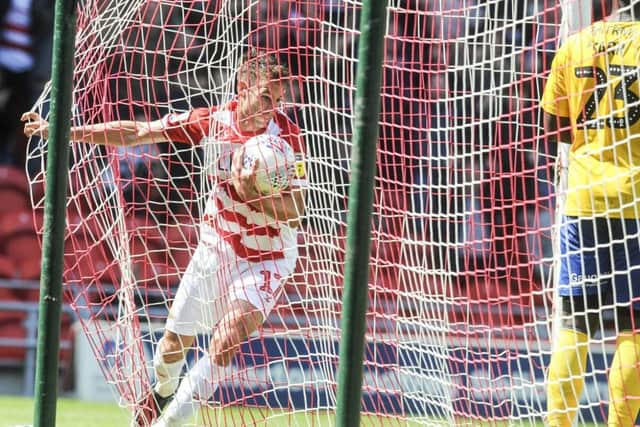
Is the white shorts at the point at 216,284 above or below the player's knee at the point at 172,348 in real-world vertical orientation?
above

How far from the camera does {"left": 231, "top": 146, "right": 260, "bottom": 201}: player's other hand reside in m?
4.38

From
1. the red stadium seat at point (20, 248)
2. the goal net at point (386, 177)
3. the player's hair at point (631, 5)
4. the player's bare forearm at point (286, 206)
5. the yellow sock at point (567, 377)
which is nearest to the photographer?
the player's hair at point (631, 5)

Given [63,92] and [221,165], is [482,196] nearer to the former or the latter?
[221,165]

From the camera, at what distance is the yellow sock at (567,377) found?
13.0 feet

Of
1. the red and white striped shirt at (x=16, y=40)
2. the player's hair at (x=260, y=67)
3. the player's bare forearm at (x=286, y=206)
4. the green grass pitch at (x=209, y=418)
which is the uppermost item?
the red and white striped shirt at (x=16, y=40)

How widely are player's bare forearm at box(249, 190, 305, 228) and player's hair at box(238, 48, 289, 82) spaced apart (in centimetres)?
49

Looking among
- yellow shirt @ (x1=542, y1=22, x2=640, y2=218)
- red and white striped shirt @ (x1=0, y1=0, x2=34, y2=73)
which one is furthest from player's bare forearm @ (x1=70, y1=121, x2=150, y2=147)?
→ red and white striped shirt @ (x1=0, y1=0, x2=34, y2=73)

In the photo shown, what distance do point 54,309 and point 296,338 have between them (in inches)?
115

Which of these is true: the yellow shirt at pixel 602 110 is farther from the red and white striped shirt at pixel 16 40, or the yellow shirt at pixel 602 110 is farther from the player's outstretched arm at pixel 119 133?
the red and white striped shirt at pixel 16 40

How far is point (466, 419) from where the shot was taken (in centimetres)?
490

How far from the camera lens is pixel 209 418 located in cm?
491

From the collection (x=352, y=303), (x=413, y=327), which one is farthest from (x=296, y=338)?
(x=352, y=303)

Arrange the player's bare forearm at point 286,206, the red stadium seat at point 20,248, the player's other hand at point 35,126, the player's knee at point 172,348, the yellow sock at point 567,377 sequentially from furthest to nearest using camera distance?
the red stadium seat at point 20,248, the player's knee at point 172,348, the player's bare forearm at point 286,206, the player's other hand at point 35,126, the yellow sock at point 567,377

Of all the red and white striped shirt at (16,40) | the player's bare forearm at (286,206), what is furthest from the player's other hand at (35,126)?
the red and white striped shirt at (16,40)
